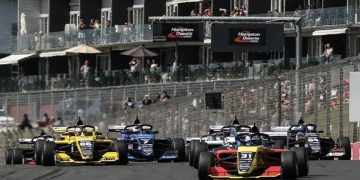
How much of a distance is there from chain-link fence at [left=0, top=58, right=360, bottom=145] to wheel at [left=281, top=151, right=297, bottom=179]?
51.7 feet

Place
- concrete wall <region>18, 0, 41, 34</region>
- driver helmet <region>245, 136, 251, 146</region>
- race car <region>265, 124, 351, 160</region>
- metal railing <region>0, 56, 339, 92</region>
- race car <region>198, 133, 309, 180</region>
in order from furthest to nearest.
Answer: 1. concrete wall <region>18, 0, 41, 34</region>
2. metal railing <region>0, 56, 339, 92</region>
3. race car <region>265, 124, 351, 160</region>
4. driver helmet <region>245, 136, 251, 146</region>
5. race car <region>198, 133, 309, 180</region>

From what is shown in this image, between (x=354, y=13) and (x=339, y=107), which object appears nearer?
(x=339, y=107)

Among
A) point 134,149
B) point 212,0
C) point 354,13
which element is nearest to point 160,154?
point 134,149

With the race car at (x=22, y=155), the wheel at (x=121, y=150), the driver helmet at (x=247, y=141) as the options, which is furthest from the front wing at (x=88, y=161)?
the driver helmet at (x=247, y=141)

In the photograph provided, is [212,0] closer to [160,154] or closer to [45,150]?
[160,154]

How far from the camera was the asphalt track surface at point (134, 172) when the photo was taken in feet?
101

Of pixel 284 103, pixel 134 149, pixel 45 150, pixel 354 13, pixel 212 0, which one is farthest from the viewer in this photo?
pixel 212 0

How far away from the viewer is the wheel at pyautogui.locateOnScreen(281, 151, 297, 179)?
27.7 meters

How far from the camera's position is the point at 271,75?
5272 cm

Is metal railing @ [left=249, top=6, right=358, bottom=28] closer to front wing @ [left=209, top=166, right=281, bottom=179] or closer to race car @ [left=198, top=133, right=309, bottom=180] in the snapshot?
race car @ [left=198, top=133, right=309, bottom=180]

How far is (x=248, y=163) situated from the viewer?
27969 mm

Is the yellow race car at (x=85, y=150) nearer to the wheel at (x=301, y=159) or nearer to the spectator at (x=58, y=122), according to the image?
the wheel at (x=301, y=159)

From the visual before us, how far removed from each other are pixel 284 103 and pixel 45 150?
1321cm

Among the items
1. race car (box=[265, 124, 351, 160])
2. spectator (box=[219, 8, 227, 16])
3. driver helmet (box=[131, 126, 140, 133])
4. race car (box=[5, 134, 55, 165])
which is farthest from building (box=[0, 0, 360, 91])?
race car (box=[5, 134, 55, 165])
